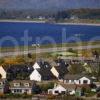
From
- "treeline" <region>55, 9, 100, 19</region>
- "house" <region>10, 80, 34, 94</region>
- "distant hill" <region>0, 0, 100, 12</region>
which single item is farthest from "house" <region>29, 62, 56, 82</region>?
"distant hill" <region>0, 0, 100, 12</region>

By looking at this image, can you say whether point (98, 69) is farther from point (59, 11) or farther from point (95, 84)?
point (59, 11)

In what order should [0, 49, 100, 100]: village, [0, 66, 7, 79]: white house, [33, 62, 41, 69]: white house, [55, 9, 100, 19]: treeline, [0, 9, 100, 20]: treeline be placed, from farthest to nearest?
[0, 9, 100, 20]: treeline
[55, 9, 100, 19]: treeline
[33, 62, 41, 69]: white house
[0, 66, 7, 79]: white house
[0, 49, 100, 100]: village

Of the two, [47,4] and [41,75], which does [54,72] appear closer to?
[41,75]

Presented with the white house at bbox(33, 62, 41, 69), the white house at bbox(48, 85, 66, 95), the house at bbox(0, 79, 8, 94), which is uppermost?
the white house at bbox(33, 62, 41, 69)

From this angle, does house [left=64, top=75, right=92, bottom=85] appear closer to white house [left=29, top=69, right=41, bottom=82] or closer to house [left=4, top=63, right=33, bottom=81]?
white house [left=29, top=69, right=41, bottom=82]

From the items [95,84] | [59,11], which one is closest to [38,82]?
[95,84]

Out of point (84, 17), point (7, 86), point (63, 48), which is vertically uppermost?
point (84, 17)

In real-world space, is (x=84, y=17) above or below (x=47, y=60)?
above
